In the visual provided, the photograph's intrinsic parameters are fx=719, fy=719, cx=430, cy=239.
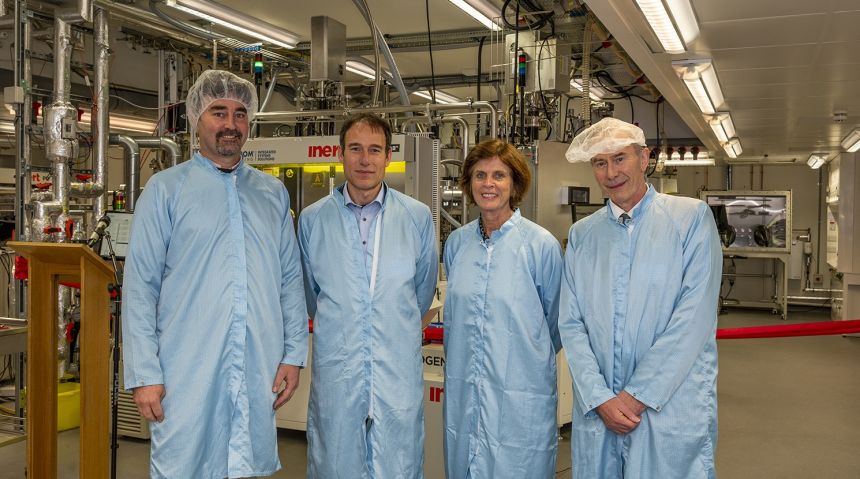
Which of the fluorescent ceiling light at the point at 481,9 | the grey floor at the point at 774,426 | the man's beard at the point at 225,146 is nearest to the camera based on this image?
the man's beard at the point at 225,146

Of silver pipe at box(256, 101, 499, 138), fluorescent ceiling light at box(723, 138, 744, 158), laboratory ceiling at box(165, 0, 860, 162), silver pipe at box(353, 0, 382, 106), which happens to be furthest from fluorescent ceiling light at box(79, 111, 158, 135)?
fluorescent ceiling light at box(723, 138, 744, 158)

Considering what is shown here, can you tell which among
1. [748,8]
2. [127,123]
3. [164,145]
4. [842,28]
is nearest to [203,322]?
[748,8]

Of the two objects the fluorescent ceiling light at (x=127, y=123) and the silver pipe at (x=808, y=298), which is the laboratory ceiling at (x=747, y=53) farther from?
the silver pipe at (x=808, y=298)

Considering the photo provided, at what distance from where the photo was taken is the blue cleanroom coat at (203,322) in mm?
1930

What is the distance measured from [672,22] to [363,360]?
7.31 ft

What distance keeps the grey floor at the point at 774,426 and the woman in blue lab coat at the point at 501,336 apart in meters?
1.59

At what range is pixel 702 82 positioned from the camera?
4625mm

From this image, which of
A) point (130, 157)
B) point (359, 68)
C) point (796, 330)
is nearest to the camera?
point (796, 330)

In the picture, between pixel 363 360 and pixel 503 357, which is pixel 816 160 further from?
pixel 363 360

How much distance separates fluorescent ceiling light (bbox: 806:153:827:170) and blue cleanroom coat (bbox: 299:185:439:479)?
8676mm

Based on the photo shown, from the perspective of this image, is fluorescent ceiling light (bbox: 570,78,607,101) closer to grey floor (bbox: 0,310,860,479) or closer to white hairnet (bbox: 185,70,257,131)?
grey floor (bbox: 0,310,860,479)

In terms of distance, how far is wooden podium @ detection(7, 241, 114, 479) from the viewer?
2.37 meters

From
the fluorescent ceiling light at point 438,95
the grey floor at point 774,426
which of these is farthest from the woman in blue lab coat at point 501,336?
the fluorescent ceiling light at point 438,95

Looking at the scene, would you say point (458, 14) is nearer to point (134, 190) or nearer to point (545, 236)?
point (134, 190)
